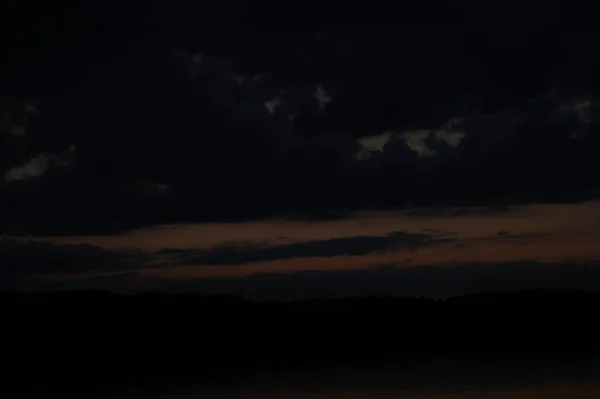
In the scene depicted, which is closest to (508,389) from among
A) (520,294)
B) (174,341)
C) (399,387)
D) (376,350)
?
(399,387)

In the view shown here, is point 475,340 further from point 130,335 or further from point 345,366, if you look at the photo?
point 130,335

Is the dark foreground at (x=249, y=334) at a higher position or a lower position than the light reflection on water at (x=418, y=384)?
higher

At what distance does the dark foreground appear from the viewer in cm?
3506

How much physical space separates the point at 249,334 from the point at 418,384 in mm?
18617

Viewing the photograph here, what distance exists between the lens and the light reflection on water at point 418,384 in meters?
25.0

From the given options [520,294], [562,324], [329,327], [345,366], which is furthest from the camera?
[520,294]

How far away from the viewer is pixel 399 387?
26.6 metres

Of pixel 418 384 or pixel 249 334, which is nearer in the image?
pixel 418 384

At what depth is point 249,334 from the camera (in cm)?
4466

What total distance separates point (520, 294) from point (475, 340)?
14.8 meters

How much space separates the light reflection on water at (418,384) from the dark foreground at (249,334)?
3.12 meters

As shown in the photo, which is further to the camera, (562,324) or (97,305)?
(562,324)

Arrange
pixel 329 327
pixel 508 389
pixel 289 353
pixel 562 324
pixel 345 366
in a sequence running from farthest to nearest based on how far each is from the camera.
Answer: pixel 562 324, pixel 329 327, pixel 289 353, pixel 345 366, pixel 508 389

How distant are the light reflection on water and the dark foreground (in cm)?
312
